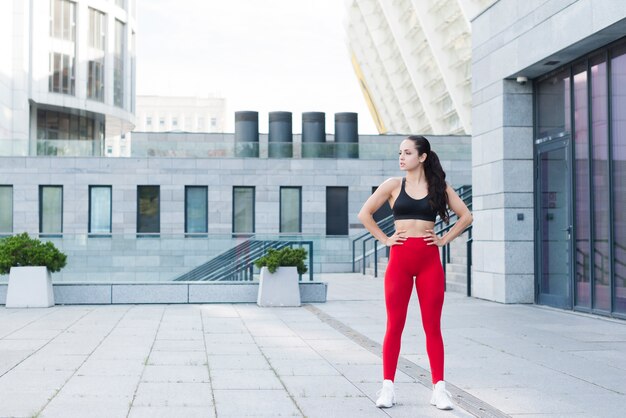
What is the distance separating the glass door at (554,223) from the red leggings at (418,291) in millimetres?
8272

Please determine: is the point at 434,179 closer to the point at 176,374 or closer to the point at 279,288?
the point at 176,374

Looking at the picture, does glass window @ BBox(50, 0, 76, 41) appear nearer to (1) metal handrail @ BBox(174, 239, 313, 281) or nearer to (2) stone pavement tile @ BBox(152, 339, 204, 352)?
(1) metal handrail @ BBox(174, 239, 313, 281)

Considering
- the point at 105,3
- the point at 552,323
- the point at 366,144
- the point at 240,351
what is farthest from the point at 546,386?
the point at 105,3

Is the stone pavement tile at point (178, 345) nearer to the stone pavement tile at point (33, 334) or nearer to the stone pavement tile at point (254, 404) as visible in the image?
the stone pavement tile at point (33, 334)

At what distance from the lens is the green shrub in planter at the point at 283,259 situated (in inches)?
603

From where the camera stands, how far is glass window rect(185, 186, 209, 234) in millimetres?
31859

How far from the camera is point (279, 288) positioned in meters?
15.4

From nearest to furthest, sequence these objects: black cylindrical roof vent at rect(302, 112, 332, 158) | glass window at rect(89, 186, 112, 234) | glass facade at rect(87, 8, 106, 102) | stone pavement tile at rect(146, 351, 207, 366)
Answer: stone pavement tile at rect(146, 351, 207, 366) < glass window at rect(89, 186, 112, 234) < black cylindrical roof vent at rect(302, 112, 332, 158) < glass facade at rect(87, 8, 106, 102)

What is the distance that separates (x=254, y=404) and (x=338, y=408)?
64 centimetres

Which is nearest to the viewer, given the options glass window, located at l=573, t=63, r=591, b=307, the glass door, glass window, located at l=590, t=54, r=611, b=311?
glass window, located at l=590, t=54, r=611, b=311

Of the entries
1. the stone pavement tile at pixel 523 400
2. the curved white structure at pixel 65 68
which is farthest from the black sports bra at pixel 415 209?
the curved white structure at pixel 65 68

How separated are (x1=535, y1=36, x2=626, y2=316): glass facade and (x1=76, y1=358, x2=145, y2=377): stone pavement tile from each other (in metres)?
7.30

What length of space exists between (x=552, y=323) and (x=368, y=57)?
215 ft

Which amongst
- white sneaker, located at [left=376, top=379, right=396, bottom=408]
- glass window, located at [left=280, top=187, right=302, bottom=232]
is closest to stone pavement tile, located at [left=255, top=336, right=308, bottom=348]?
white sneaker, located at [left=376, top=379, right=396, bottom=408]
